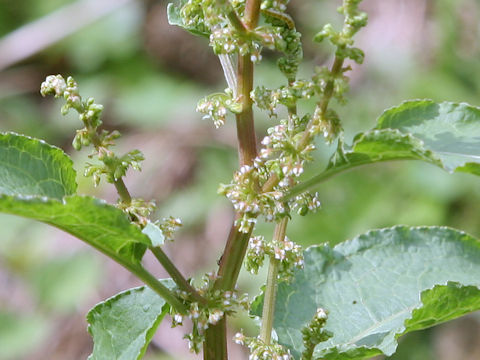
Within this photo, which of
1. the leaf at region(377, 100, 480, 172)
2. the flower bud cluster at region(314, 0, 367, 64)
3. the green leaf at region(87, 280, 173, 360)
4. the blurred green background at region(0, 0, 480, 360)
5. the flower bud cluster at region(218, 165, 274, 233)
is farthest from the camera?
the blurred green background at region(0, 0, 480, 360)

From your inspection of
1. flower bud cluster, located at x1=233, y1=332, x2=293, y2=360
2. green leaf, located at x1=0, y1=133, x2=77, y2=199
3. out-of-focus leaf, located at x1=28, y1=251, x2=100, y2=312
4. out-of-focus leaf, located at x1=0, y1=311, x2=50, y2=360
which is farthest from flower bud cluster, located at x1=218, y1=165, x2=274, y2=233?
out-of-focus leaf, located at x1=28, y1=251, x2=100, y2=312

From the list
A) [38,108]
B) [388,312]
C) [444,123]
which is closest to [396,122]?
[444,123]

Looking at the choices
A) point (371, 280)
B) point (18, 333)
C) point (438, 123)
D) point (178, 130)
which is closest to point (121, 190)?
point (438, 123)

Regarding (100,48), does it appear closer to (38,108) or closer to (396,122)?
(38,108)

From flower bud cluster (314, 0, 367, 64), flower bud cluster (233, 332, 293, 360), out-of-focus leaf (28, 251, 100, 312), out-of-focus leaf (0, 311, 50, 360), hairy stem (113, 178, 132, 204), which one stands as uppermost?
out-of-focus leaf (28, 251, 100, 312)

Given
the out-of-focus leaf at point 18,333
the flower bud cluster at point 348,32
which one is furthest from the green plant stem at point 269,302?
the out-of-focus leaf at point 18,333

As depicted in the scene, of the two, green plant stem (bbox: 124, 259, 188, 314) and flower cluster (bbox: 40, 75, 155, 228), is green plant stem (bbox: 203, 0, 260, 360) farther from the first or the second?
flower cluster (bbox: 40, 75, 155, 228)
